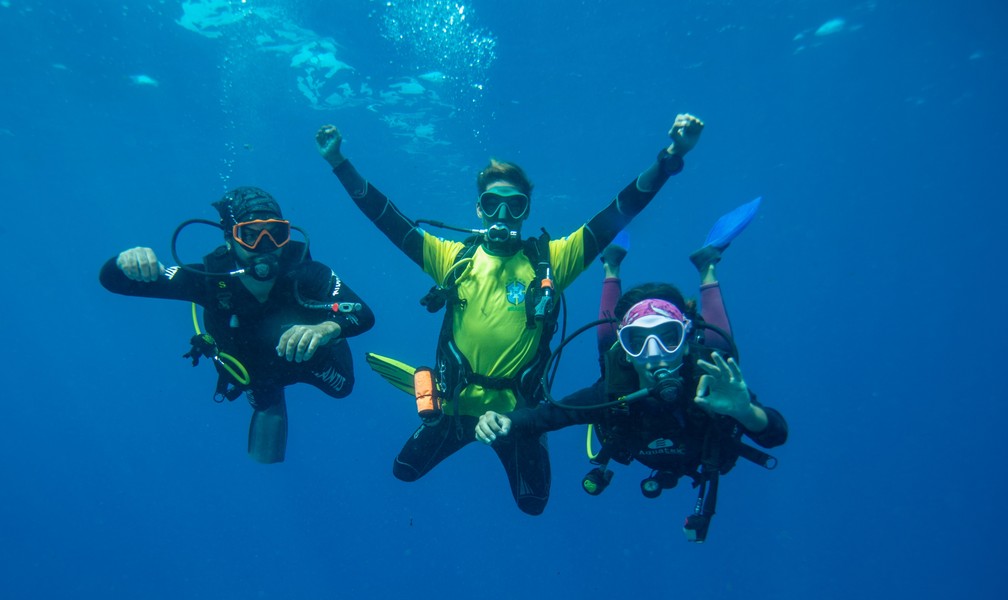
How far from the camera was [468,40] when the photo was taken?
1559 cm

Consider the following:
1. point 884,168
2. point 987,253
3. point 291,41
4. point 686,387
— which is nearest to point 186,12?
point 291,41

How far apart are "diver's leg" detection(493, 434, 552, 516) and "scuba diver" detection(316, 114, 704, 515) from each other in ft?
1.92

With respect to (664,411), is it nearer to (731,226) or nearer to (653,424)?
(653,424)

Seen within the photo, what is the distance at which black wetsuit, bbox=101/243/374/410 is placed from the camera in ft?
16.9

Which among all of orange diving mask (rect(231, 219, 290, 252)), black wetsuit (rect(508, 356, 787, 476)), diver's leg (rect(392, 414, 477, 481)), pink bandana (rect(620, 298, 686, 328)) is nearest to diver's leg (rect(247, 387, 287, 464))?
diver's leg (rect(392, 414, 477, 481))

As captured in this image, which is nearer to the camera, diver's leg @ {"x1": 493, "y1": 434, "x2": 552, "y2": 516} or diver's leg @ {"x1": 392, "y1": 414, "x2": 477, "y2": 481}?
diver's leg @ {"x1": 493, "y1": 434, "x2": 552, "y2": 516}

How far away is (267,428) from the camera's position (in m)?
6.70

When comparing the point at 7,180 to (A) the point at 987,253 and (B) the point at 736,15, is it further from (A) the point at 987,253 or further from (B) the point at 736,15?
(A) the point at 987,253

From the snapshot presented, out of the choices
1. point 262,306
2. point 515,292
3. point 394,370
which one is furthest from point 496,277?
point 262,306

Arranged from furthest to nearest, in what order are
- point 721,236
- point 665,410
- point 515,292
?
point 721,236 → point 515,292 → point 665,410

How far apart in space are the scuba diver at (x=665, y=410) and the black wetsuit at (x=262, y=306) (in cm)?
212

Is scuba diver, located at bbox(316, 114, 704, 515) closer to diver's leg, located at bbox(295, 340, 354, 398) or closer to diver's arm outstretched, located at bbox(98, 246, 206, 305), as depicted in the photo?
diver's leg, located at bbox(295, 340, 354, 398)

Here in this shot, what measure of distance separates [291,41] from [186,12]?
2705 mm

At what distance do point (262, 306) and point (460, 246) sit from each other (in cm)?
204
